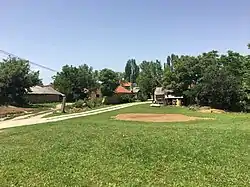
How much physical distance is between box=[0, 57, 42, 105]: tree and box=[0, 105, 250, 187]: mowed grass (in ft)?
137

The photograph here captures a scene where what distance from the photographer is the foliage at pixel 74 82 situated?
3110 inches

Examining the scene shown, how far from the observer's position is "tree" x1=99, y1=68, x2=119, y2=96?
3263 inches

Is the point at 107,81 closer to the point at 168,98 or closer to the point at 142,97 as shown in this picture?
the point at 142,97

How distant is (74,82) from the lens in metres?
79.2

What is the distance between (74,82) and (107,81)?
8.72 metres

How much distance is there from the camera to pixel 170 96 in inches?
2633

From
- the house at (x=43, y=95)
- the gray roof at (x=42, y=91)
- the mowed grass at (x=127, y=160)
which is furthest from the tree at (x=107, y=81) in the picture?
the mowed grass at (x=127, y=160)

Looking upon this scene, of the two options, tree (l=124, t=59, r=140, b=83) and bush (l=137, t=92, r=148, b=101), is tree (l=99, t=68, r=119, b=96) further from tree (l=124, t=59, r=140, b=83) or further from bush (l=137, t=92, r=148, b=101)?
tree (l=124, t=59, r=140, b=83)

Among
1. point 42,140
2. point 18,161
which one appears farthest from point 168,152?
point 42,140

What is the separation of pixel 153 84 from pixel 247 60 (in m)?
47.5

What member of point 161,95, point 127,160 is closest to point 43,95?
point 161,95

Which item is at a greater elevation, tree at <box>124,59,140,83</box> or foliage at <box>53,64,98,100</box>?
tree at <box>124,59,140,83</box>

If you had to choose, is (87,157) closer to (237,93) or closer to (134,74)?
(237,93)

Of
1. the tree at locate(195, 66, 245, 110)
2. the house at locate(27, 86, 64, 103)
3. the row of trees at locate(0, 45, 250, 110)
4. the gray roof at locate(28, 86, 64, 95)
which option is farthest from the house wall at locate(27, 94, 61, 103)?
the tree at locate(195, 66, 245, 110)
